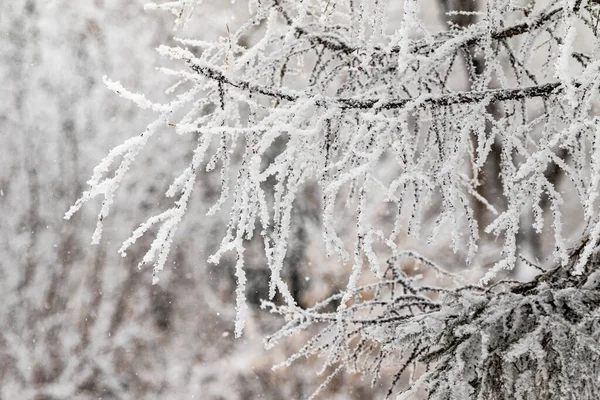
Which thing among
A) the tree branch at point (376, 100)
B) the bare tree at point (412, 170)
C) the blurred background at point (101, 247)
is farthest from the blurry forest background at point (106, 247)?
the tree branch at point (376, 100)

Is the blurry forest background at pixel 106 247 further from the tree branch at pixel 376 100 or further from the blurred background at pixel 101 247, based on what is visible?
the tree branch at pixel 376 100

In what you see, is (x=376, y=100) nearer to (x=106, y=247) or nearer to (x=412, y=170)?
(x=412, y=170)

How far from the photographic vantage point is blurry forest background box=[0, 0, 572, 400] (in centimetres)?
616

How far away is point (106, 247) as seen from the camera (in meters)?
6.36

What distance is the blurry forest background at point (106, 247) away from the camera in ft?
20.2

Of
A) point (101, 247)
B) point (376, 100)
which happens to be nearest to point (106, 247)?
point (101, 247)

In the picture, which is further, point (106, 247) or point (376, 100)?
point (106, 247)

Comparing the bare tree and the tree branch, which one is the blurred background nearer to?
the bare tree

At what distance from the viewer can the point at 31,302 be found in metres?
6.27

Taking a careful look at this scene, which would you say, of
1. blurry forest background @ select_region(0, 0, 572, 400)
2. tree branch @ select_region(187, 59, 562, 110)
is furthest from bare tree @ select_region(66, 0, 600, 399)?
blurry forest background @ select_region(0, 0, 572, 400)

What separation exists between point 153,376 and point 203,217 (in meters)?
1.69

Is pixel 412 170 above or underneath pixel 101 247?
underneath

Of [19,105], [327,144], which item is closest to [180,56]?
[327,144]

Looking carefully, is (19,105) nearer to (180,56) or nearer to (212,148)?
(212,148)
